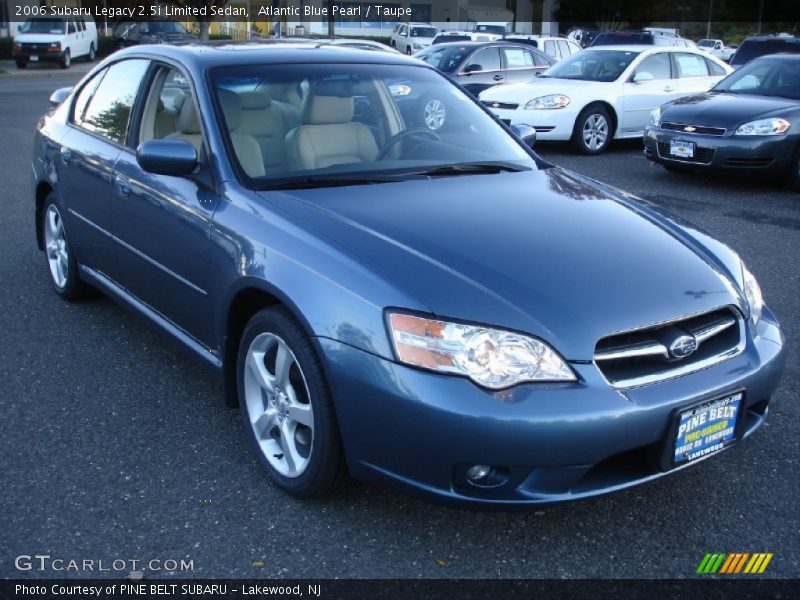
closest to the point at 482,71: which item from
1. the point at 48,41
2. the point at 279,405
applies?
the point at 279,405

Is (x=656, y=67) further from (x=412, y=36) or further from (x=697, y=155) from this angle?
(x=412, y=36)

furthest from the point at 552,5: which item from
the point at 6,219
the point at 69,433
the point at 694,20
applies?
the point at 69,433

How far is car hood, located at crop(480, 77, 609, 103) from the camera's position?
37.3ft

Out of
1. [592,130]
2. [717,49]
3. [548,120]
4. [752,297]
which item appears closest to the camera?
[752,297]

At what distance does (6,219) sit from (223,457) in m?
5.06

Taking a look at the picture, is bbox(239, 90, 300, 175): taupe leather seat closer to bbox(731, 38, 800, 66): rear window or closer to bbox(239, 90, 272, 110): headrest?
bbox(239, 90, 272, 110): headrest

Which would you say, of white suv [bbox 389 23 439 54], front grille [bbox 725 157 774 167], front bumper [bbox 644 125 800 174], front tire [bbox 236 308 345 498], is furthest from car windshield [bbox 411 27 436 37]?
front tire [bbox 236 308 345 498]

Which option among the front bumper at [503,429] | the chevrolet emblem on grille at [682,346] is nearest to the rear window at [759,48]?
the chevrolet emblem on grille at [682,346]

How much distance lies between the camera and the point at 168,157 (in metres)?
3.36

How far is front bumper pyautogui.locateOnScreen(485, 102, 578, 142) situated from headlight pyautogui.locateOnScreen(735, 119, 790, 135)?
2.94 metres

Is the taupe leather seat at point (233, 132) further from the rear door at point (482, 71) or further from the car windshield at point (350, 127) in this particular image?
the rear door at point (482, 71)

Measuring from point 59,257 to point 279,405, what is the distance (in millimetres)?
2811

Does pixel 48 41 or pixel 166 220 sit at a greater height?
pixel 48 41
